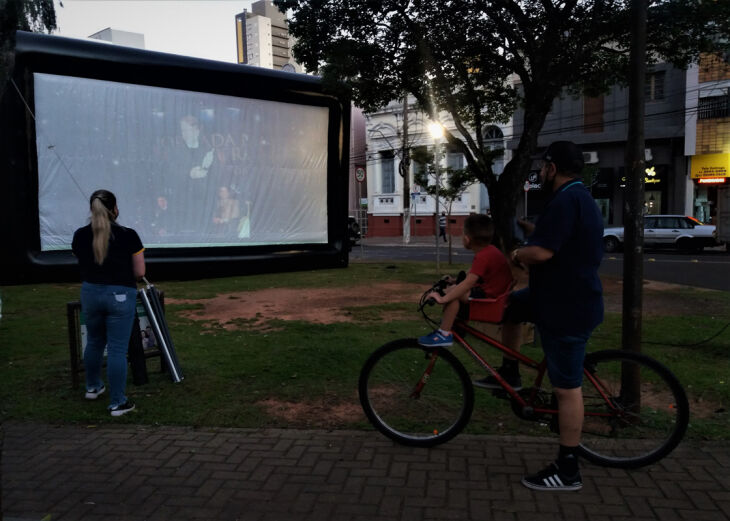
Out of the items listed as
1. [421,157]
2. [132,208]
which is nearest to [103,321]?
[132,208]

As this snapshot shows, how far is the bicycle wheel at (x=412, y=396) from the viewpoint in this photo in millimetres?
3662

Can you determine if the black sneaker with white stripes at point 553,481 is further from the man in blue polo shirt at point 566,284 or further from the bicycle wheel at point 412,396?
the bicycle wheel at point 412,396

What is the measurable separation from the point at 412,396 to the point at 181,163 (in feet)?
38.8

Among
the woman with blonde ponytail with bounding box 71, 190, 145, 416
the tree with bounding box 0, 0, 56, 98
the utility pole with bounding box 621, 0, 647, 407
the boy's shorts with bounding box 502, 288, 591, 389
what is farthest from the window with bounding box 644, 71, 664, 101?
the tree with bounding box 0, 0, 56, 98

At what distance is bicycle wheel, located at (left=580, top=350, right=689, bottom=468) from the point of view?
3.29 m

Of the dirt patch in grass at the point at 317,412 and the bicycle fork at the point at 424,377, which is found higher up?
the bicycle fork at the point at 424,377

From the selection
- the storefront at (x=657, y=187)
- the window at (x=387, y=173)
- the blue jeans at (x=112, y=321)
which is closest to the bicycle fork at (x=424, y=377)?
the blue jeans at (x=112, y=321)

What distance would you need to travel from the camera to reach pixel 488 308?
11.6 feet

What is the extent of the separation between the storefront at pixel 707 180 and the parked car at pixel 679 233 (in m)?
5.58

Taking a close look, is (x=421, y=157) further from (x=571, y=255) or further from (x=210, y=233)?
(x=571, y=255)

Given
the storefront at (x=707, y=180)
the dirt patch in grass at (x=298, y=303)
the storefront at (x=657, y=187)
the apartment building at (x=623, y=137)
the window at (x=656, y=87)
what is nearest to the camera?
the dirt patch in grass at (x=298, y=303)

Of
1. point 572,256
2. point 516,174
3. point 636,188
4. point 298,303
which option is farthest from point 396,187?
point 572,256

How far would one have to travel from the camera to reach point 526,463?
3.43 meters

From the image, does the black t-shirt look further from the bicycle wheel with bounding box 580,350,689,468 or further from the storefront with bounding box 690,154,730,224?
the storefront with bounding box 690,154,730,224
